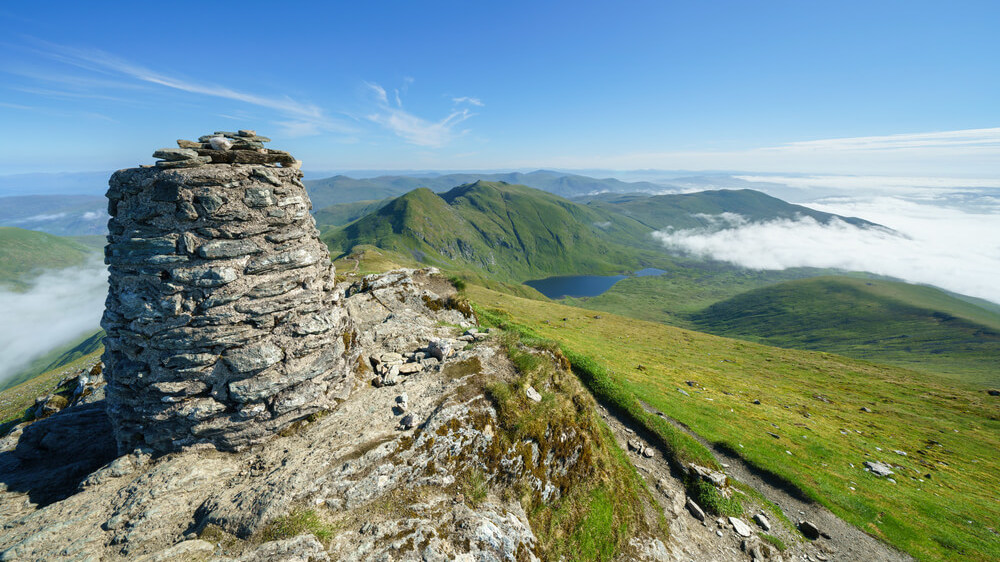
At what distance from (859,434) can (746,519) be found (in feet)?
136

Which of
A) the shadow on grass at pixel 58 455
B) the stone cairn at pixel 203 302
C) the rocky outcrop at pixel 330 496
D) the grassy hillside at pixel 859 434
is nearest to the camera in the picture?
the rocky outcrop at pixel 330 496

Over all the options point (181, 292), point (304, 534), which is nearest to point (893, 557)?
point (304, 534)

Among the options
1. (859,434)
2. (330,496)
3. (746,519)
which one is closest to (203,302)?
(330,496)

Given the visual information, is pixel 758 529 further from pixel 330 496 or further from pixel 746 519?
pixel 330 496

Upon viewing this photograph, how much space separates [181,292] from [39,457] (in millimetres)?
12377

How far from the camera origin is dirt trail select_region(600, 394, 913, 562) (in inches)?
751

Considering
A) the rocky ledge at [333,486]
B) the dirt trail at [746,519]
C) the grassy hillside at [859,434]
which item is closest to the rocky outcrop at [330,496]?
the rocky ledge at [333,486]

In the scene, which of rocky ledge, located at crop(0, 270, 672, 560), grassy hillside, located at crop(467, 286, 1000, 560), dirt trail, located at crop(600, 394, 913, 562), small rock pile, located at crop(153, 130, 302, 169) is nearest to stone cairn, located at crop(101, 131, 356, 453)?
small rock pile, located at crop(153, 130, 302, 169)

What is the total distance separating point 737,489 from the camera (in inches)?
941

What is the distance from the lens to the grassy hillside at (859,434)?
25.2 meters

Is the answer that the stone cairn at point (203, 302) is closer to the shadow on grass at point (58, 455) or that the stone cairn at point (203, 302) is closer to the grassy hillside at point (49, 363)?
the shadow on grass at point (58, 455)

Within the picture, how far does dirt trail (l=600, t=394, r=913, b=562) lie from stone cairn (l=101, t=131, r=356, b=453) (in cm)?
2127

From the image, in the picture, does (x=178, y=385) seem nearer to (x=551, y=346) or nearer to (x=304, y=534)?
(x=304, y=534)

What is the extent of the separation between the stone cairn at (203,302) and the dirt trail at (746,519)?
69.8 ft
